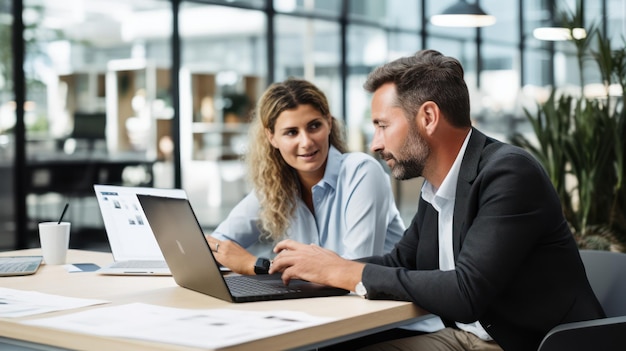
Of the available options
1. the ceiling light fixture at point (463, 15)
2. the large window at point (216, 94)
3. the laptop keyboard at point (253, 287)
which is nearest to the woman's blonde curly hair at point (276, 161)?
the laptop keyboard at point (253, 287)

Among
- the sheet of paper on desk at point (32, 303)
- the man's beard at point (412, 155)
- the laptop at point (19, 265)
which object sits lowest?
the laptop at point (19, 265)

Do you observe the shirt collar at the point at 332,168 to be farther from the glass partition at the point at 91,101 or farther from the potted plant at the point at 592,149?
the glass partition at the point at 91,101

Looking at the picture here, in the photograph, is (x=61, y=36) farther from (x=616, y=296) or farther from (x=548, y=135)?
(x=616, y=296)

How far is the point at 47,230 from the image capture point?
10.3 feet

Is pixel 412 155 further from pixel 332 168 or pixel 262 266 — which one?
pixel 332 168

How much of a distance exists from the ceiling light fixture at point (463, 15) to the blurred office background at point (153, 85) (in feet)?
0.29

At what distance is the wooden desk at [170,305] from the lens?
1.80m

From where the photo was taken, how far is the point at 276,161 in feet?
11.3

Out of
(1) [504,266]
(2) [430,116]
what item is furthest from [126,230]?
(1) [504,266]

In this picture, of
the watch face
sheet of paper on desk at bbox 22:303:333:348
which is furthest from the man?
sheet of paper on desk at bbox 22:303:333:348

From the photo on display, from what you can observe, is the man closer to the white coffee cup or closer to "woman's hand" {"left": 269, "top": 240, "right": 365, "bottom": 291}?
"woman's hand" {"left": 269, "top": 240, "right": 365, "bottom": 291}

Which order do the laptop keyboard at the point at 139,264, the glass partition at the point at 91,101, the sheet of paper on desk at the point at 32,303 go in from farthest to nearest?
the glass partition at the point at 91,101 < the laptop keyboard at the point at 139,264 < the sheet of paper on desk at the point at 32,303

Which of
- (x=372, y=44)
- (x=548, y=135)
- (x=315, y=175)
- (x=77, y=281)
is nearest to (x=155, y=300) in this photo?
(x=77, y=281)

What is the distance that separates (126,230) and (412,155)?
44.4 inches
